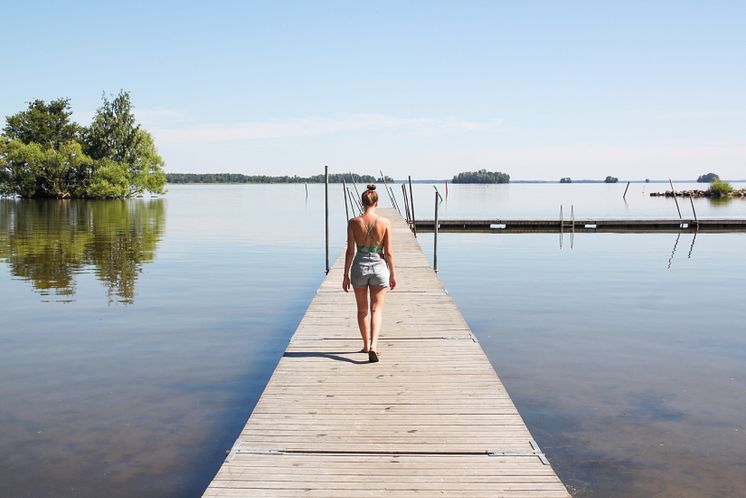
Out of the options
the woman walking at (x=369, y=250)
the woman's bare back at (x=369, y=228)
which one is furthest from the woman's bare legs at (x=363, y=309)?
the woman's bare back at (x=369, y=228)

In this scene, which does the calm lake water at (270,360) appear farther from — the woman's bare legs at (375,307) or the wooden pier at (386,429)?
the woman's bare legs at (375,307)

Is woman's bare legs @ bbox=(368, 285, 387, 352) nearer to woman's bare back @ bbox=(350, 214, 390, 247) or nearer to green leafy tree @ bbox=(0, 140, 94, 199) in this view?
woman's bare back @ bbox=(350, 214, 390, 247)

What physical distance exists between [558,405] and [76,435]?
623 cm

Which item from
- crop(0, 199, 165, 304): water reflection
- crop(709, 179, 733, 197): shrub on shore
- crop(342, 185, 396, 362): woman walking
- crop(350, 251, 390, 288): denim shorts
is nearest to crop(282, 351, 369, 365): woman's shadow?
crop(342, 185, 396, 362): woman walking

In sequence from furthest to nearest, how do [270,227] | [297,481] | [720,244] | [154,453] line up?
1. [270,227]
2. [720,244]
3. [154,453]
4. [297,481]

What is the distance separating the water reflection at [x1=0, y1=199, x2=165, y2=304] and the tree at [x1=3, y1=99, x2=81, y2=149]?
48.4 meters

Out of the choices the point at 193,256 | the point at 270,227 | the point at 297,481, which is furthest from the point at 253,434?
the point at 270,227

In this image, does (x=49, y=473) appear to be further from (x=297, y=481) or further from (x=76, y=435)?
(x=297, y=481)

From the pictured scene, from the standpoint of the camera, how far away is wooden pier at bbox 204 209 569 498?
5.28 m

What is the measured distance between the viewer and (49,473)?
23.1ft

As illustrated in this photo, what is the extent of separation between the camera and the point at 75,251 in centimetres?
2738

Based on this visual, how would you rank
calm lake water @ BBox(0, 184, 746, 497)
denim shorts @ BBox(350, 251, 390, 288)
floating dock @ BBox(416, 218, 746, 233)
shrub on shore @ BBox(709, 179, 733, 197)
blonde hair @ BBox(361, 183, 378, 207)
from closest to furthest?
calm lake water @ BBox(0, 184, 746, 497) → blonde hair @ BBox(361, 183, 378, 207) → denim shorts @ BBox(350, 251, 390, 288) → floating dock @ BBox(416, 218, 746, 233) → shrub on shore @ BBox(709, 179, 733, 197)

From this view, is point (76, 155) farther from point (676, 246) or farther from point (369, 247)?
point (369, 247)

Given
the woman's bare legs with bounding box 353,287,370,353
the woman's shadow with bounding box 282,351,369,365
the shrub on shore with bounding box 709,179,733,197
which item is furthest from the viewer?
the shrub on shore with bounding box 709,179,733,197
